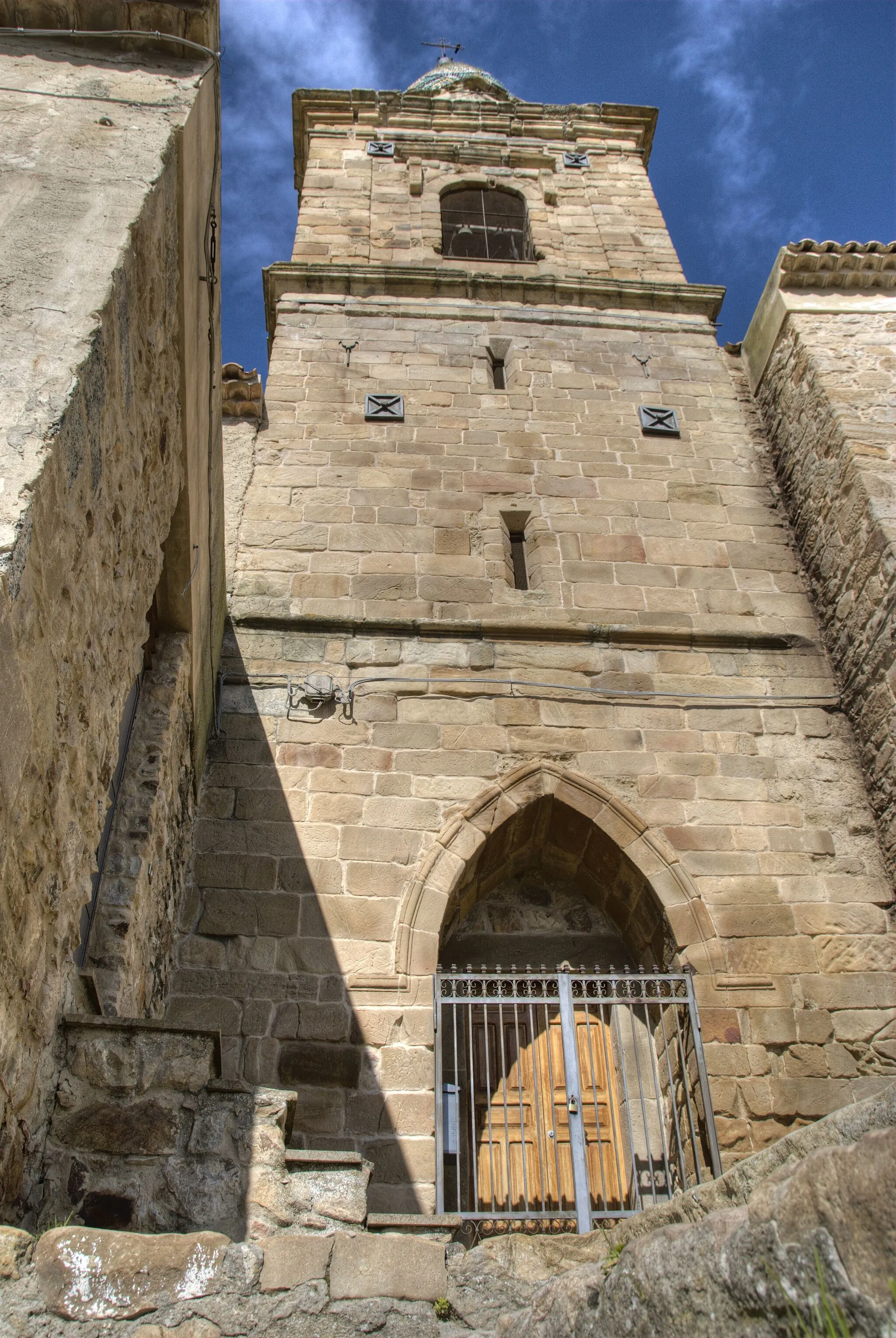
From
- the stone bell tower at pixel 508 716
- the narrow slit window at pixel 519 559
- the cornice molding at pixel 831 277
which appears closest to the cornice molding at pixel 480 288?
the stone bell tower at pixel 508 716

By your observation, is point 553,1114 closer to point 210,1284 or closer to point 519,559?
point 210,1284

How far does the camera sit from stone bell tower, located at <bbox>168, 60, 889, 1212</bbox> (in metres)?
4.91

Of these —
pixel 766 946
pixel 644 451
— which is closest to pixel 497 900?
pixel 766 946

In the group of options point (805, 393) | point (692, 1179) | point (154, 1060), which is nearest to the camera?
point (154, 1060)

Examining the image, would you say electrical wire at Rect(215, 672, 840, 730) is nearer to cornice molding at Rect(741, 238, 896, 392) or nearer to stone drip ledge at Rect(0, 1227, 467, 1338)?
cornice molding at Rect(741, 238, 896, 392)

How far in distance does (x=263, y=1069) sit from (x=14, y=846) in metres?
2.74

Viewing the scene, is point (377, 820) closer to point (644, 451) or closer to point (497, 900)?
point (497, 900)

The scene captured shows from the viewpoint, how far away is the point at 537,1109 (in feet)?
14.2

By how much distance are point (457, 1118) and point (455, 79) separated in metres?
19.1

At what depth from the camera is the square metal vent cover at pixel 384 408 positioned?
795 centimetres

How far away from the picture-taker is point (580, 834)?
579cm

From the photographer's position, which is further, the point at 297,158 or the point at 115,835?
the point at 297,158

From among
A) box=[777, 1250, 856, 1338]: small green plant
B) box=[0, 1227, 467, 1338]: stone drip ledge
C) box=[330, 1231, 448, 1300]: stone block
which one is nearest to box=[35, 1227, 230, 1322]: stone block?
box=[0, 1227, 467, 1338]: stone drip ledge

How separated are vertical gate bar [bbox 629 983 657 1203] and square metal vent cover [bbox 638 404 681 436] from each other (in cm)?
445
